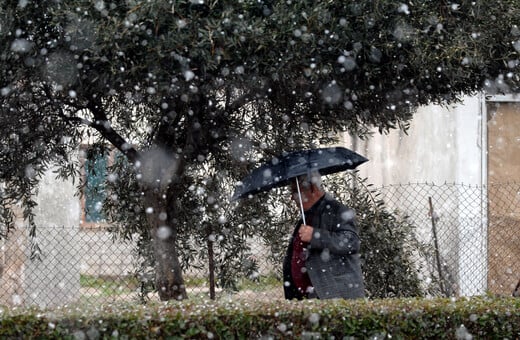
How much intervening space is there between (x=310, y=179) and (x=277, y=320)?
1.33 meters

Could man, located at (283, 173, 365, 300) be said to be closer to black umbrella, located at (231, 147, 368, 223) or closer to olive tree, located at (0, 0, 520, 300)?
black umbrella, located at (231, 147, 368, 223)

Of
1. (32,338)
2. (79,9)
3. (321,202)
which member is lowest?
(32,338)

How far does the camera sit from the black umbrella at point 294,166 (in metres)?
5.79

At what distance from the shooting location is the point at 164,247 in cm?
700

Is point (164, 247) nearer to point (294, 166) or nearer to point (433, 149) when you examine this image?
point (294, 166)

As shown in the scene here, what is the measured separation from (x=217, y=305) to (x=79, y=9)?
6.71ft

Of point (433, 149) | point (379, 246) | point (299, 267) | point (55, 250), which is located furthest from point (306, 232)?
point (433, 149)

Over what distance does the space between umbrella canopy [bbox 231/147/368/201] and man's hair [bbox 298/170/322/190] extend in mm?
39

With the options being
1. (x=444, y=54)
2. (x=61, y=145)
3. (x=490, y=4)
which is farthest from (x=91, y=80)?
(x=490, y=4)

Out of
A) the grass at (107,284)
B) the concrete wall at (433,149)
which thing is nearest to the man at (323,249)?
the concrete wall at (433,149)

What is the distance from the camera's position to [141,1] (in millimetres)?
5000

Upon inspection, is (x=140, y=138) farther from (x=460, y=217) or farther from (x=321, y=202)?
(x=460, y=217)

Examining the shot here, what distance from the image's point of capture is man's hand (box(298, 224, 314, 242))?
5617mm

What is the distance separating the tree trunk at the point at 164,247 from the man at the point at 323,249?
145cm
